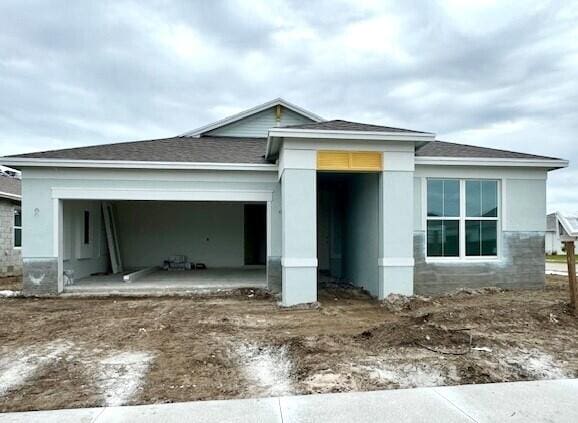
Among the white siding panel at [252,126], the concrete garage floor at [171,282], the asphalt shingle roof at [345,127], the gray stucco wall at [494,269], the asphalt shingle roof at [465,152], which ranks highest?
the white siding panel at [252,126]

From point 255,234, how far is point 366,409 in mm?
13825

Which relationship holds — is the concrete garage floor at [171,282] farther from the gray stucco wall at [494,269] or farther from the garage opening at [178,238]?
the gray stucco wall at [494,269]

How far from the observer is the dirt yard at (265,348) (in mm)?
5004

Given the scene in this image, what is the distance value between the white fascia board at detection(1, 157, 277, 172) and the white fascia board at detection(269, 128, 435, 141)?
2.06 metres

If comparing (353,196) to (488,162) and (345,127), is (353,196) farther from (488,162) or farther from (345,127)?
(488,162)

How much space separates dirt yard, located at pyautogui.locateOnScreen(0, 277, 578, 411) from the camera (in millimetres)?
5004

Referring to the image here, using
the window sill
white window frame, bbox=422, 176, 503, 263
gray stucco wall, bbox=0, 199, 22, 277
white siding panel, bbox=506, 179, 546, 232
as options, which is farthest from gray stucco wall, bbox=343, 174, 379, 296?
gray stucco wall, bbox=0, 199, 22, 277

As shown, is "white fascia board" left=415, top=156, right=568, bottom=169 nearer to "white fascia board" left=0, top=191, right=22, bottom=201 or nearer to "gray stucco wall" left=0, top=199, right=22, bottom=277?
"white fascia board" left=0, top=191, right=22, bottom=201

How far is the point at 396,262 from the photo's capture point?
10227 millimetres

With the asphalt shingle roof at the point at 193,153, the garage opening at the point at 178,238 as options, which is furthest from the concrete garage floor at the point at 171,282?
the asphalt shingle roof at the point at 193,153

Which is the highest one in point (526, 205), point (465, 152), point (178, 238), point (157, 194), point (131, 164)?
point (465, 152)

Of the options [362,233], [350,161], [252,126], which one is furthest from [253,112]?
[350,161]

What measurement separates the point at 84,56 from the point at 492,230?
1418cm

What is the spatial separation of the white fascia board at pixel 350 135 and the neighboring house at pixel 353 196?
2cm
